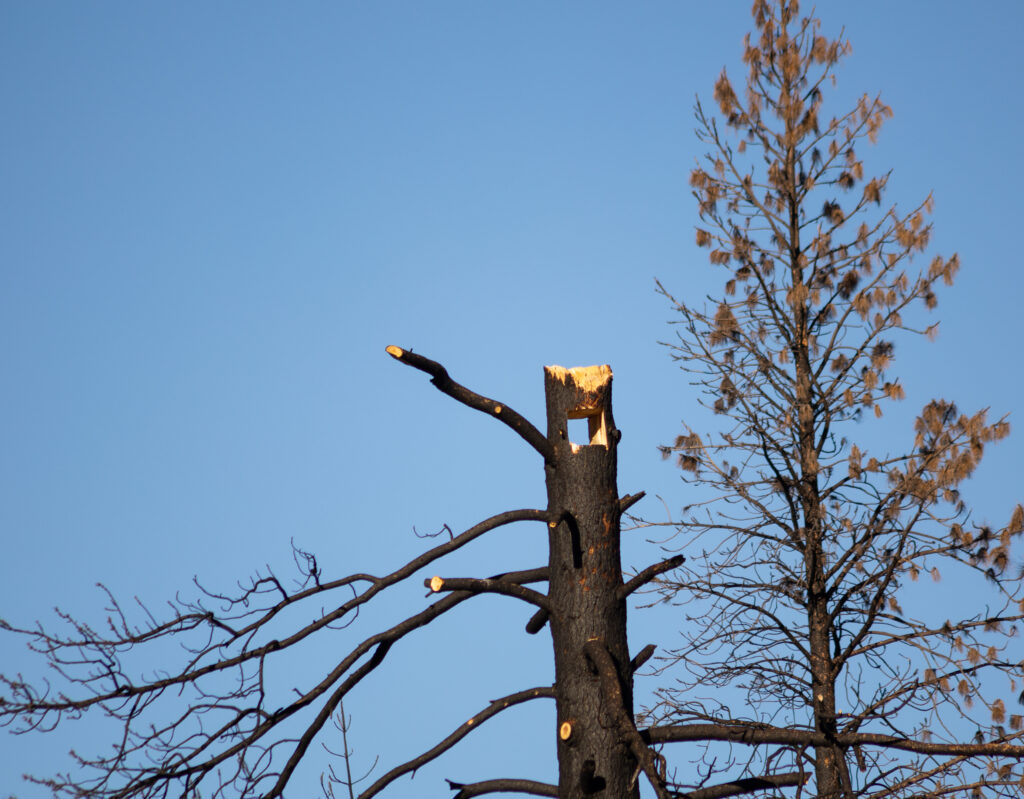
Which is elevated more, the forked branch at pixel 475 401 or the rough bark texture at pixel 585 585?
the forked branch at pixel 475 401

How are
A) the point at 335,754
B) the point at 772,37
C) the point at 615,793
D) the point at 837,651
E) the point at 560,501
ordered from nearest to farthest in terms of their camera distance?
the point at 615,793
the point at 560,501
the point at 335,754
the point at 837,651
the point at 772,37

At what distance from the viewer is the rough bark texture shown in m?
5.42

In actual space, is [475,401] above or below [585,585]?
above

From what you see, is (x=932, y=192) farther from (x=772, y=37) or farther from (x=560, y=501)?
(x=560, y=501)

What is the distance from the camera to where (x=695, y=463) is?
31.6 feet

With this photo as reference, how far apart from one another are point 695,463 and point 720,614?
4.39 feet

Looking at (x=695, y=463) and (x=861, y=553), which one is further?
(x=695, y=463)

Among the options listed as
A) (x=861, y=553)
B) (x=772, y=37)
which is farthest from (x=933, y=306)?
(x=772, y=37)

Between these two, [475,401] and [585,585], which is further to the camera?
[585,585]

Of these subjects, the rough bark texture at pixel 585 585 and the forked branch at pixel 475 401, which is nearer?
the forked branch at pixel 475 401

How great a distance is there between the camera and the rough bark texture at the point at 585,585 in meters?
5.42

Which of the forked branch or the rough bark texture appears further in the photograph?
the rough bark texture

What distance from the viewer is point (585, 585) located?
18.5 feet

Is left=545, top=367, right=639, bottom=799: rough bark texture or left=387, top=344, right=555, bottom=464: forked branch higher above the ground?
left=387, top=344, right=555, bottom=464: forked branch
